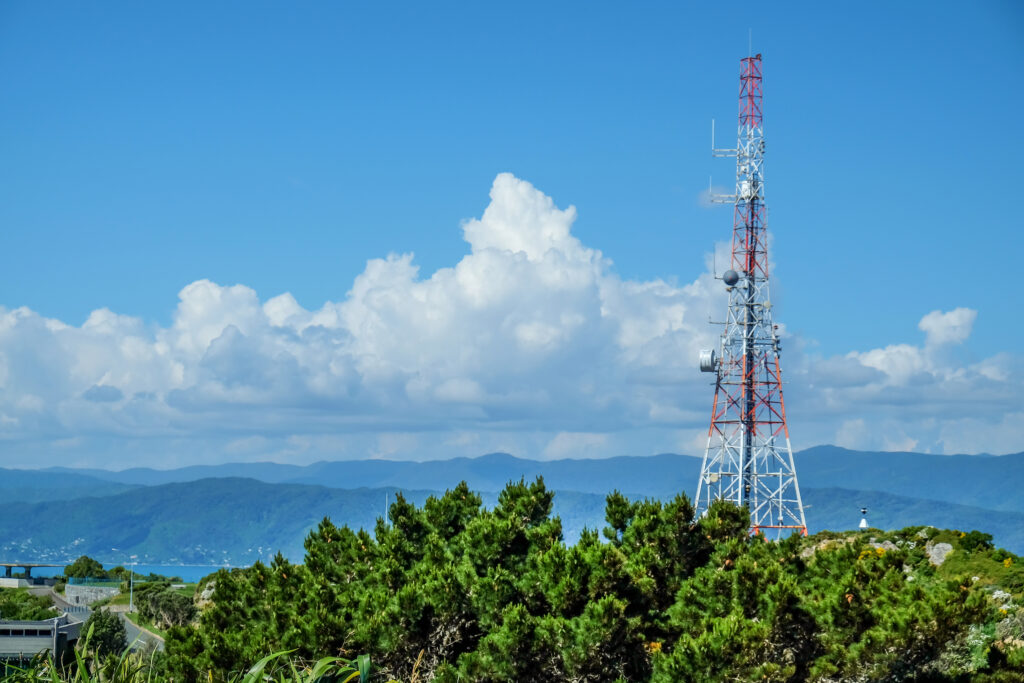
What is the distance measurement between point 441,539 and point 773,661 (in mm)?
8738

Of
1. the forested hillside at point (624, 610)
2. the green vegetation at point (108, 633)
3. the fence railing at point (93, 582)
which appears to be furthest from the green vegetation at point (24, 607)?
the forested hillside at point (624, 610)

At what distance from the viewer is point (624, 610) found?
73.9 feet

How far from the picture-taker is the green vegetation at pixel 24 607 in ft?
195

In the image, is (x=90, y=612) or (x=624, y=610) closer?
(x=624, y=610)

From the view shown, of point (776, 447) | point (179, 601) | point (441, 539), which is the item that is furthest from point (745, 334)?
point (179, 601)

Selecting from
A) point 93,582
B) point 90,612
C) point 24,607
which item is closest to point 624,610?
point 24,607

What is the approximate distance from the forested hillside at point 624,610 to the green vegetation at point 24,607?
122ft

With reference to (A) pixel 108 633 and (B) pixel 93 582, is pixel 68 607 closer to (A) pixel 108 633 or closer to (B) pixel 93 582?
(B) pixel 93 582

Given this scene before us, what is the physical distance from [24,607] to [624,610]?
5140cm

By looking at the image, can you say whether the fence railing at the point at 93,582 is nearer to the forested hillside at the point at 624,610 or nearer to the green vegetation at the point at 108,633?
the green vegetation at the point at 108,633

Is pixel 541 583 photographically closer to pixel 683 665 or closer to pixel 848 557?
pixel 683 665

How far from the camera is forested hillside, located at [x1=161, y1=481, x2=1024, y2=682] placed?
2098cm

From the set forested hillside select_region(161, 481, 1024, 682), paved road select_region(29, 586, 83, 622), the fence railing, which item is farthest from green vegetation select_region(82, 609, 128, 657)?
the fence railing

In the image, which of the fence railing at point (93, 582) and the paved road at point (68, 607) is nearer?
the paved road at point (68, 607)
